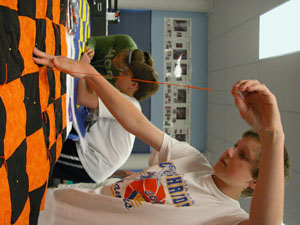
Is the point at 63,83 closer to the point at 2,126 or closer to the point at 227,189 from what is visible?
the point at 2,126

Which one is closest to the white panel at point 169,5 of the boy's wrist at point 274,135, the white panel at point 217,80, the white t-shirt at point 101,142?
the white panel at point 217,80

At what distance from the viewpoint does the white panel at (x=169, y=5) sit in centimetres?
352

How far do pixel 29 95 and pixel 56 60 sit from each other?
0.52 feet

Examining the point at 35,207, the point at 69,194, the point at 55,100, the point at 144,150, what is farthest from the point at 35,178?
the point at 144,150

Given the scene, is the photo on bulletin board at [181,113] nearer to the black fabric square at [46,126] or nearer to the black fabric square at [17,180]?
the black fabric square at [46,126]

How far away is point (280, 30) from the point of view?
2195 mm

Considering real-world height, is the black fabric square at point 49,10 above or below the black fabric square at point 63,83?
above

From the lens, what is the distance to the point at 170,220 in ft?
2.72

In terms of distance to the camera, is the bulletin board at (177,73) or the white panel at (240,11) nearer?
the white panel at (240,11)

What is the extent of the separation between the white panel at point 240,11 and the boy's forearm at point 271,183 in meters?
2.28

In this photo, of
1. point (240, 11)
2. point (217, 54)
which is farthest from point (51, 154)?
point (217, 54)

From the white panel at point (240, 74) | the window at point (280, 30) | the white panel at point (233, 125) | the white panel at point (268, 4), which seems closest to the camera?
the window at point (280, 30)

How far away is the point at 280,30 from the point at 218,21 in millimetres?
1376

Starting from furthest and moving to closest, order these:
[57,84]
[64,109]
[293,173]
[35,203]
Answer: [293,173] → [64,109] → [57,84] → [35,203]
